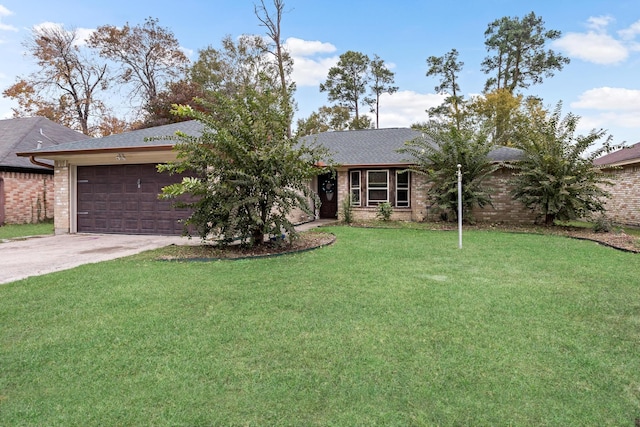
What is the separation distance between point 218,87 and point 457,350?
1041 inches

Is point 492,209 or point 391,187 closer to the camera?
point 492,209

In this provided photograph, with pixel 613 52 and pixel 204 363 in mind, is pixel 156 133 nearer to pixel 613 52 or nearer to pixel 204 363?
pixel 204 363

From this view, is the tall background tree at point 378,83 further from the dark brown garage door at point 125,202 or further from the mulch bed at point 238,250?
the mulch bed at point 238,250

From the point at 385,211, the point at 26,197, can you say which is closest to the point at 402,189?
the point at 385,211

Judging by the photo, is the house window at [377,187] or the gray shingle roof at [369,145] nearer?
the gray shingle roof at [369,145]

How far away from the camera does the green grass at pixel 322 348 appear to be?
216 cm

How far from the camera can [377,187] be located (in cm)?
1329

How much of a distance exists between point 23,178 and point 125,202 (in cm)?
755

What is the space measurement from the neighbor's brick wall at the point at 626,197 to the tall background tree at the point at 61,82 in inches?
1183

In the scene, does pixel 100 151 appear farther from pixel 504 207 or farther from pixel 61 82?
pixel 61 82

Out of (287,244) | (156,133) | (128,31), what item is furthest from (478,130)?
(128,31)

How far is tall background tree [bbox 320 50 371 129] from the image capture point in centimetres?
2953

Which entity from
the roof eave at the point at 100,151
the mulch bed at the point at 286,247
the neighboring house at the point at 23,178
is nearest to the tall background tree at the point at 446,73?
the mulch bed at the point at 286,247

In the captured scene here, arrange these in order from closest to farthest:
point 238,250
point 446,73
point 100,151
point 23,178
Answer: point 238,250
point 100,151
point 23,178
point 446,73
